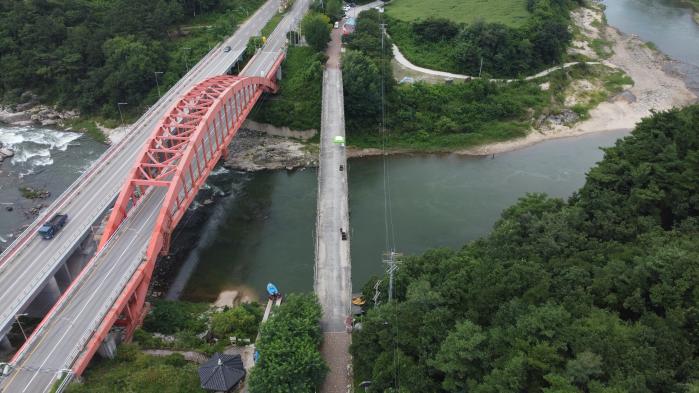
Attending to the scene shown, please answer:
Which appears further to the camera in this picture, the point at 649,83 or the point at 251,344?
the point at 649,83

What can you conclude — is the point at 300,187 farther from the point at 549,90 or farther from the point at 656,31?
the point at 656,31

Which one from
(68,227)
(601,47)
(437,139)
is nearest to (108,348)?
(68,227)

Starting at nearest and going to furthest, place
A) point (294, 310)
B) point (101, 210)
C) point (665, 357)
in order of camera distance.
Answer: point (665, 357)
point (294, 310)
point (101, 210)

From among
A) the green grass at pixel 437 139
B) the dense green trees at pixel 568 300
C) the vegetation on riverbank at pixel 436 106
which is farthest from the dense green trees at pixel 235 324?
the vegetation on riverbank at pixel 436 106

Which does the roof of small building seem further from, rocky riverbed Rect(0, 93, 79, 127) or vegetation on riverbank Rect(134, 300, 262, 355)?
rocky riverbed Rect(0, 93, 79, 127)

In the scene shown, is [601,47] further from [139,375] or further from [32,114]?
[32,114]

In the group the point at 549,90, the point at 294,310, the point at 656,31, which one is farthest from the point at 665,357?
the point at 656,31

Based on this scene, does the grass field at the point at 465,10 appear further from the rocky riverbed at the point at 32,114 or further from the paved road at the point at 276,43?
the rocky riverbed at the point at 32,114
